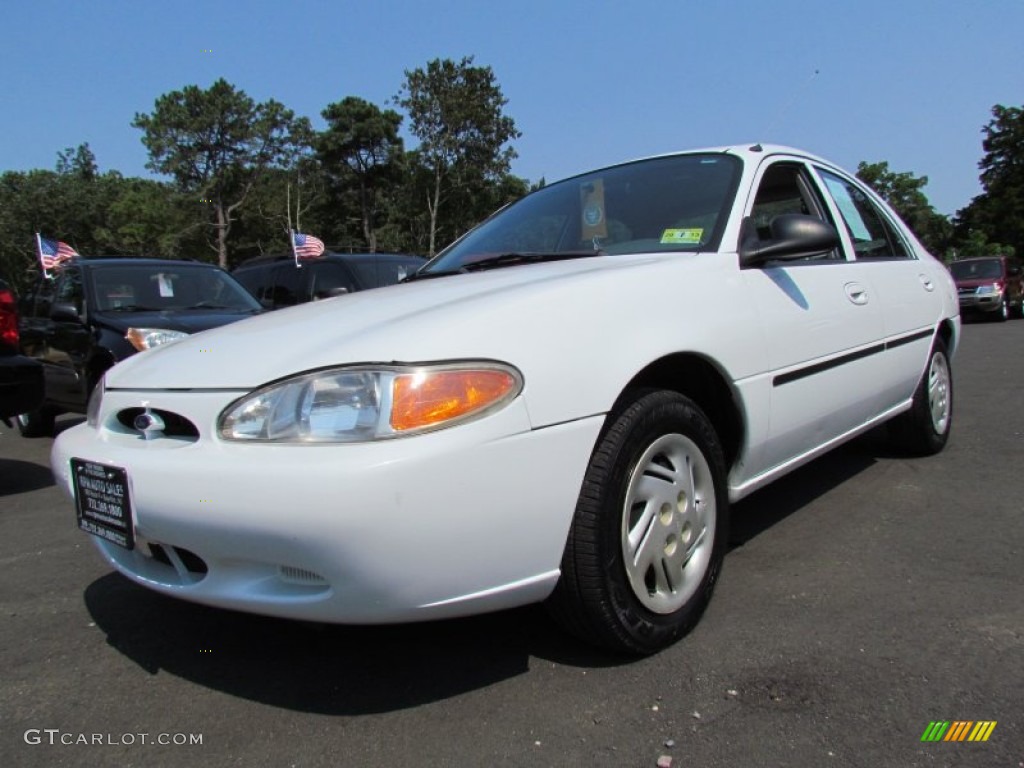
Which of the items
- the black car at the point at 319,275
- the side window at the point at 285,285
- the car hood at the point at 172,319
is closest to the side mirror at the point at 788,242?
the car hood at the point at 172,319

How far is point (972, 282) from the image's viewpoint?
62.4 feet

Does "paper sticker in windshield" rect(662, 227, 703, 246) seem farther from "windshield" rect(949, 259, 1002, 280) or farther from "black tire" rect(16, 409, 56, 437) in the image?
"windshield" rect(949, 259, 1002, 280)

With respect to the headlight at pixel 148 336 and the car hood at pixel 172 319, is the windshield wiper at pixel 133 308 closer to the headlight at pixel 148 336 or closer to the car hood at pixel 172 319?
the car hood at pixel 172 319

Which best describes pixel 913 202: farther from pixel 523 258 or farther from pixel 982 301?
pixel 523 258

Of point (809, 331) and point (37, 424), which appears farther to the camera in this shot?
point (37, 424)

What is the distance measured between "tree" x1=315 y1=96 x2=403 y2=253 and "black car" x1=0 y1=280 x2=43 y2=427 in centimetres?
4234

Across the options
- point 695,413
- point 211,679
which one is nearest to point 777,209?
point 695,413

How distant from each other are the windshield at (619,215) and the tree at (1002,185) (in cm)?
4843

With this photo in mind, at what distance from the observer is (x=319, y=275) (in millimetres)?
8367

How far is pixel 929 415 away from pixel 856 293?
1.39m

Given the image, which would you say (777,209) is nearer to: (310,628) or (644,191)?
(644,191)

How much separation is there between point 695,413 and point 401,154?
47317mm

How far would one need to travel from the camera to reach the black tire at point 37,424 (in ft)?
21.8

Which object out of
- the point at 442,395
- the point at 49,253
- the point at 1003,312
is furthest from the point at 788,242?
the point at 1003,312
